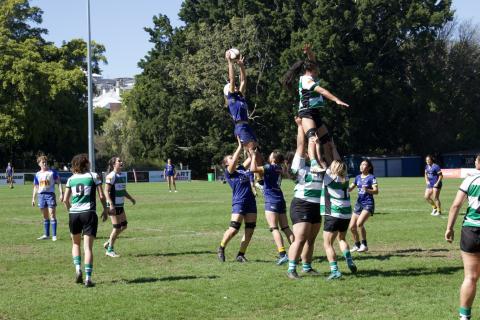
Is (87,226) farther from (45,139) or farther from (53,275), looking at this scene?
(45,139)

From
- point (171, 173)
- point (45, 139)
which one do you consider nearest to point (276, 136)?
point (45, 139)

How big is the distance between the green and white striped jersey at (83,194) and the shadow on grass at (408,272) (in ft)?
14.8

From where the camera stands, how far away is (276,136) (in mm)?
72750

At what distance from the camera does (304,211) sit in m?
11.8

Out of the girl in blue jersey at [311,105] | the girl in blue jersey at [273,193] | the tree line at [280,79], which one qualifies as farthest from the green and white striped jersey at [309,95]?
the tree line at [280,79]

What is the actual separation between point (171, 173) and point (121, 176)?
29.3 meters

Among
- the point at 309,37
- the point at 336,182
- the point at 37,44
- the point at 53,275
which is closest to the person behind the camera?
the point at 336,182

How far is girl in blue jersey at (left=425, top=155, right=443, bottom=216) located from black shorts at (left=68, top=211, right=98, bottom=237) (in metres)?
15.2

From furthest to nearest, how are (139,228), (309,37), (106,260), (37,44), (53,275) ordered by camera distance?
(37,44), (309,37), (139,228), (106,260), (53,275)

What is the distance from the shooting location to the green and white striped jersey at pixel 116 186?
1569 cm

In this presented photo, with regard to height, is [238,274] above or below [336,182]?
below

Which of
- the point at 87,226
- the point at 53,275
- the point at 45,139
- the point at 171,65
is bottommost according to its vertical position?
the point at 53,275

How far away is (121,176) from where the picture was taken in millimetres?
15945

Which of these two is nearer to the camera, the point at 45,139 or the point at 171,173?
the point at 171,173
